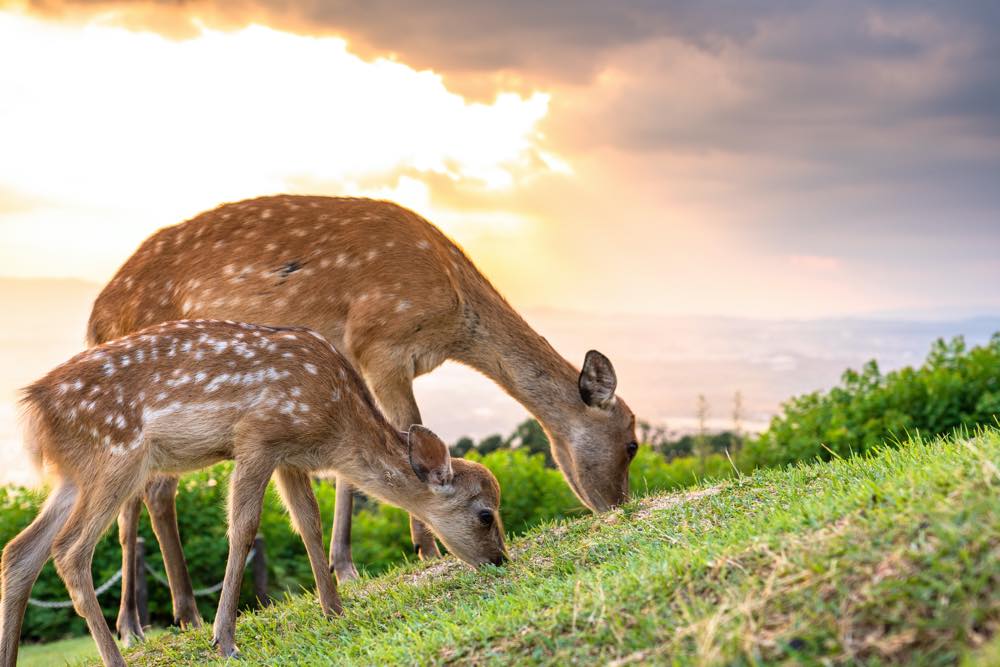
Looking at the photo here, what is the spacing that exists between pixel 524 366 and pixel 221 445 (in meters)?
2.87

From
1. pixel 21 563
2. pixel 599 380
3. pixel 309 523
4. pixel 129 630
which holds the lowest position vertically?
pixel 129 630

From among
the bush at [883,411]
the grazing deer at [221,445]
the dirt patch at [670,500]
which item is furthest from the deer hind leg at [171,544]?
the bush at [883,411]

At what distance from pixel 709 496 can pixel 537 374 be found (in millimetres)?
2010

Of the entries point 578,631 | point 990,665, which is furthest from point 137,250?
point 990,665

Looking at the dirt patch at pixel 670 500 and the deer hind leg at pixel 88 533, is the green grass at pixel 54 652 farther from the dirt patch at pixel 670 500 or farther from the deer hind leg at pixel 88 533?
the dirt patch at pixel 670 500

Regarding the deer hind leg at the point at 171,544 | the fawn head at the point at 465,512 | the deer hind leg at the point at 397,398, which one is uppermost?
the deer hind leg at the point at 397,398

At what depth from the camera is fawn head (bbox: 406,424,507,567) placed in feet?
22.1

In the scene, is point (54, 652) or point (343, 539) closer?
point (343, 539)

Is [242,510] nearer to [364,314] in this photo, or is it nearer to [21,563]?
[21,563]

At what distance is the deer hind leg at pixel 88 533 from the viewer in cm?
616

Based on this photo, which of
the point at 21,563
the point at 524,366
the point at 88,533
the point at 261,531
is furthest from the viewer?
the point at 261,531

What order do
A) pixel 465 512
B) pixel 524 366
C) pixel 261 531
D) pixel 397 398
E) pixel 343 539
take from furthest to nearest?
pixel 261 531, pixel 343 539, pixel 524 366, pixel 397 398, pixel 465 512

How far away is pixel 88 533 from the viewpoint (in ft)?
20.3

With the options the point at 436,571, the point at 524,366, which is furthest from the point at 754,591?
the point at 524,366
